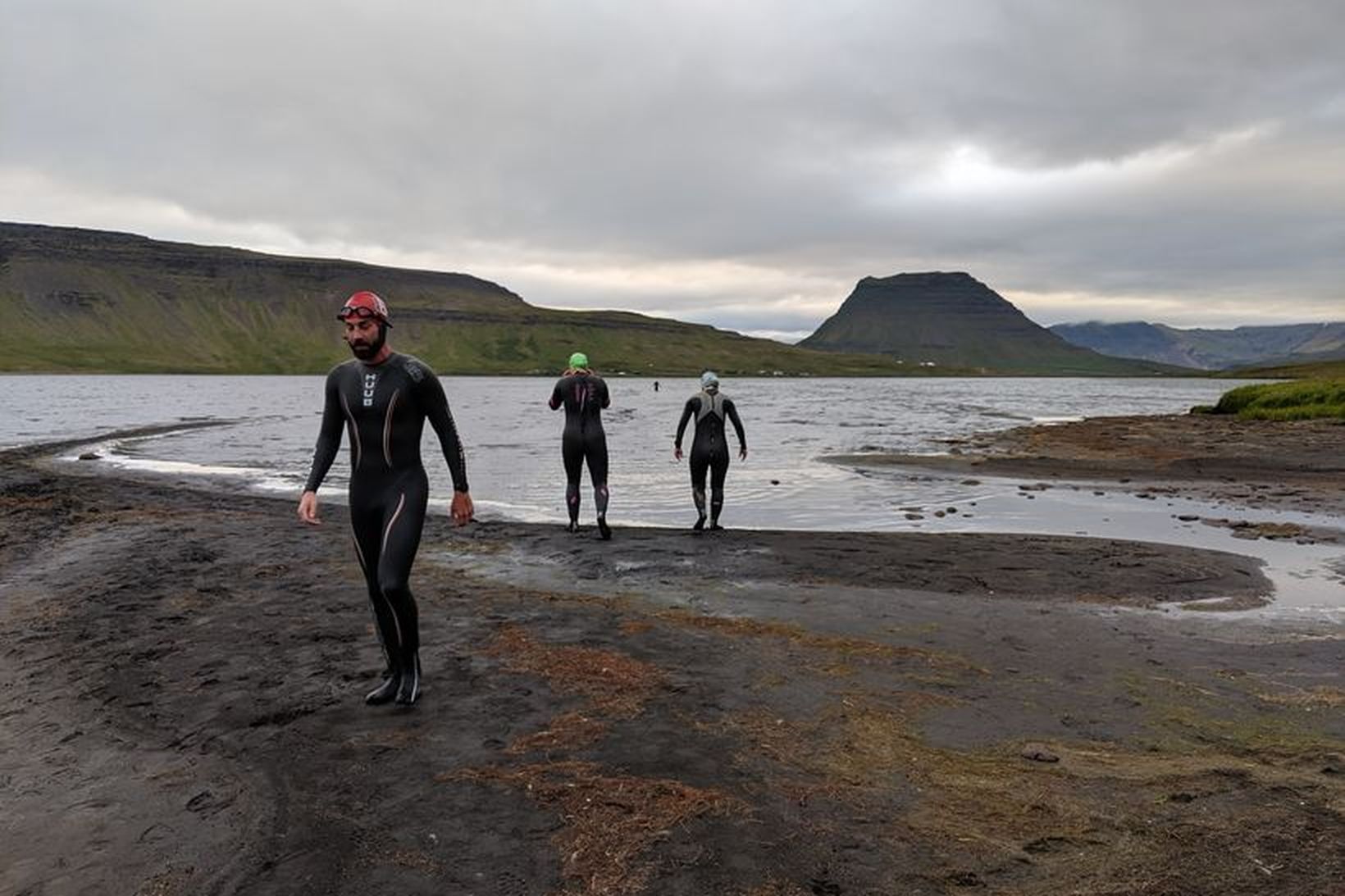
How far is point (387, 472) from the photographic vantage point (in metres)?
7.07

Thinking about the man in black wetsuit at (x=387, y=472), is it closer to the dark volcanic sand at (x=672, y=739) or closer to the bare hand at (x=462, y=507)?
the bare hand at (x=462, y=507)

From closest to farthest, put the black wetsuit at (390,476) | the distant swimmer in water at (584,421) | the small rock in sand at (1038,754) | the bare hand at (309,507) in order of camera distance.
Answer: the small rock in sand at (1038,754)
the black wetsuit at (390,476)
the bare hand at (309,507)
the distant swimmer in water at (584,421)

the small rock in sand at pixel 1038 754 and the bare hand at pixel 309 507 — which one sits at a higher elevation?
the bare hand at pixel 309 507

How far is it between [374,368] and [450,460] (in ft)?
3.30

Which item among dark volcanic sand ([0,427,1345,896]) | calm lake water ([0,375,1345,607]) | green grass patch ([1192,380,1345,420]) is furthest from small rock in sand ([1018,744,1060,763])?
green grass patch ([1192,380,1345,420])

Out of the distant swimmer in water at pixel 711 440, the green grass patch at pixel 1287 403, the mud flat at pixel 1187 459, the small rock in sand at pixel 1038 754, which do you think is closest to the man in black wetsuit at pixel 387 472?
the small rock in sand at pixel 1038 754

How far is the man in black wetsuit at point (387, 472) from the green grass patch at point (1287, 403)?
48613mm

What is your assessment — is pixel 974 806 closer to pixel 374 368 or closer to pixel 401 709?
pixel 401 709

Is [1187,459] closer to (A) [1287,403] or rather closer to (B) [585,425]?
(B) [585,425]

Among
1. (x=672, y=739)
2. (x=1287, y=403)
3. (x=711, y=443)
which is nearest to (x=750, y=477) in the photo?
(x=711, y=443)

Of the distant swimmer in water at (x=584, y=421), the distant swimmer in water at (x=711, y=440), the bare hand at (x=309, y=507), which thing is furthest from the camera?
the distant swimmer in water at (x=711, y=440)

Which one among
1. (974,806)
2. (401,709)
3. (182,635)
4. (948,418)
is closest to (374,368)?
(401,709)

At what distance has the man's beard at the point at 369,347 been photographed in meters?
6.97

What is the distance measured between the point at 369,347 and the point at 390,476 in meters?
1.08
